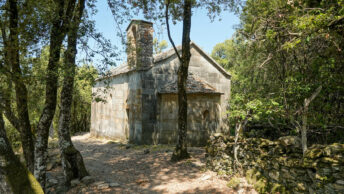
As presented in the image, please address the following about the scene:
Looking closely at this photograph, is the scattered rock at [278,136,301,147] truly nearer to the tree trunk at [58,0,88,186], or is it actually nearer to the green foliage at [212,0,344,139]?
the green foliage at [212,0,344,139]

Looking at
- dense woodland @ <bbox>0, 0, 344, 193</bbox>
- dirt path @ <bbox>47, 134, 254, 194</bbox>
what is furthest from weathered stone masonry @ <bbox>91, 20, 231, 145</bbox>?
dense woodland @ <bbox>0, 0, 344, 193</bbox>

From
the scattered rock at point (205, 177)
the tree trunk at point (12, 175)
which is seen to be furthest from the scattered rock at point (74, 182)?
the scattered rock at point (205, 177)

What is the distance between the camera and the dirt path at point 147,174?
274 inches

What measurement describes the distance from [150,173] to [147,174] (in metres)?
0.13

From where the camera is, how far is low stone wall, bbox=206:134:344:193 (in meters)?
4.73

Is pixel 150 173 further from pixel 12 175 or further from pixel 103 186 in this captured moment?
pixel 12 175

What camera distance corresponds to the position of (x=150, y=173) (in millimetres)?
8547

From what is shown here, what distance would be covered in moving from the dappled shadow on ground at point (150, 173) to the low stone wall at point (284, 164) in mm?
810

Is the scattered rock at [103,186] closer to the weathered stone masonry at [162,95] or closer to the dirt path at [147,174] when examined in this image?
the dirt path at [147,174]

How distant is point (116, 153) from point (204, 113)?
19.6 ft

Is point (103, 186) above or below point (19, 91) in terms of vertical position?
below

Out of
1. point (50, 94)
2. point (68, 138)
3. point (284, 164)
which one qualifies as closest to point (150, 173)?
point (68, 138)

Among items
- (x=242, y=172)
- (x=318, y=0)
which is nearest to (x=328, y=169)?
(x=242, y=172)

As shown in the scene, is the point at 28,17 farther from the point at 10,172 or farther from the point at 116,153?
the point at 116,153
